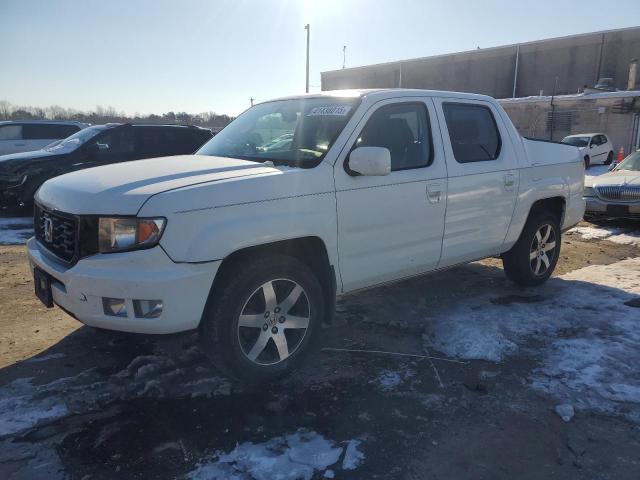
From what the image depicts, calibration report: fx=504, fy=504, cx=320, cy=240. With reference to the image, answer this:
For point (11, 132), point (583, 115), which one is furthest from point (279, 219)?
point (583, 115)

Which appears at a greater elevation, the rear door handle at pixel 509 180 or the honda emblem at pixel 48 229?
the rear door handle at pixel 509 180

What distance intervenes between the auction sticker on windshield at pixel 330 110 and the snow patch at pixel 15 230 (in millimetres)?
5603

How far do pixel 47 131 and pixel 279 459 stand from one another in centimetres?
1512

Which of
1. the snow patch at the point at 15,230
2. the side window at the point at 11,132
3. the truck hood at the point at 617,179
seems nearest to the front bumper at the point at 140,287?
the snow patch at the point at 15,230

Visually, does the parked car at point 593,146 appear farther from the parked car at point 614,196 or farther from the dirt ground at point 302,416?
the dirt ground at point 302,416

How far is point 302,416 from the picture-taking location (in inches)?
117

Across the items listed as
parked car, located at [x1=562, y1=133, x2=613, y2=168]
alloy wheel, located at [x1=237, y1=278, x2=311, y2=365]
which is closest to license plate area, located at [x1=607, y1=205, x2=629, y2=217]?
A: alloy wheel, located at [x1=237, y1=278, x2=311, y2=365]

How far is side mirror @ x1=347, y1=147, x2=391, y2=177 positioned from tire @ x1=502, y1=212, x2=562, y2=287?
2.46 metres

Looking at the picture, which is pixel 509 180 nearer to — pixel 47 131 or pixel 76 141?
pixel 76 141

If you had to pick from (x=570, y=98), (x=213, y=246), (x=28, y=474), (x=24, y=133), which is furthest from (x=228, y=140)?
(x=570, y=98)

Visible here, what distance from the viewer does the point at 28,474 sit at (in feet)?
8.00

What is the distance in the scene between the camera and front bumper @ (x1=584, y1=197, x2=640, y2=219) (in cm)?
848

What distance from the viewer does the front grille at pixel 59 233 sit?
2.98 meters

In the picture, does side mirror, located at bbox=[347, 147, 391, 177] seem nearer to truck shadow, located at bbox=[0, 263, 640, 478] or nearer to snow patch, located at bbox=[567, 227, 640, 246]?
truck shadow, located at bbox=[0, 263, 640, 478]
